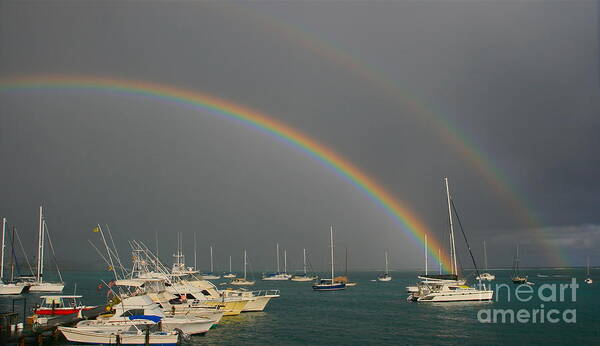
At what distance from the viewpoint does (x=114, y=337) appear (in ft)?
137

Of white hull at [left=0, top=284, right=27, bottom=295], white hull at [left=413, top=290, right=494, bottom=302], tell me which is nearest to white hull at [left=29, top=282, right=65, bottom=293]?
white hull at [left=0, top=284, right=27, bottom=295]

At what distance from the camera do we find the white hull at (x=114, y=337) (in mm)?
41531

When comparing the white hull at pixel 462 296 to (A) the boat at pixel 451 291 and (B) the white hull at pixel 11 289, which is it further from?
(B) the white hull at pixel 11 289

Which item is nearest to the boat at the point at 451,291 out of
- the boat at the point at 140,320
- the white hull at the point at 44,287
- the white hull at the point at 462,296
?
the white hull at the point at 462,296

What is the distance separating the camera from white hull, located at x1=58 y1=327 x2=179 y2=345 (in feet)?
136

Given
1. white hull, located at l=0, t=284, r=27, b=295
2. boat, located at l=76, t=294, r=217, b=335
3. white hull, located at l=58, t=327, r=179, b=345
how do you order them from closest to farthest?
white hull, located at l=58, t=327, r=179, b=345 → boat, located at l=76, t=294, r=217, b=335 → white hull, located at l=0, t=284, r=27, b=295

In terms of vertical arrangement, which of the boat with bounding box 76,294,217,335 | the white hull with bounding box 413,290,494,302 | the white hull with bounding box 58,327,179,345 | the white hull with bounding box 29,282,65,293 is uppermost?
the boat with bounding box 76,294,217,335

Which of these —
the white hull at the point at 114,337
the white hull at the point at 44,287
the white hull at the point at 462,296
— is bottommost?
the white hull at the point at 44,287

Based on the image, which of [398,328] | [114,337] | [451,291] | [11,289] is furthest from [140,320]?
[11,289]

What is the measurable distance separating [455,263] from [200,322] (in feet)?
194

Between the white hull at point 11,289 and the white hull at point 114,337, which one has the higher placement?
the white hull at point 114,337

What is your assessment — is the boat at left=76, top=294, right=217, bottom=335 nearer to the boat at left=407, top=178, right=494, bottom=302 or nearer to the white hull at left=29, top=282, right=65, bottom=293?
the boat at left=407, top=178, right=494, bottom=302

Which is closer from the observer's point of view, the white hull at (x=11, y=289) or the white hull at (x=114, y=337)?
the white hull at (x=114, y=337)

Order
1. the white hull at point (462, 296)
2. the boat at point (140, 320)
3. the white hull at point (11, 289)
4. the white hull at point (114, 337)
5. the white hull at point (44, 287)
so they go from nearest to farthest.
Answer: the white hull at point (114, 337), the boat at point (140, 320), the white hull at point (462, 296), the white hull at point (11, 289), the white hull at point (44, 287)
